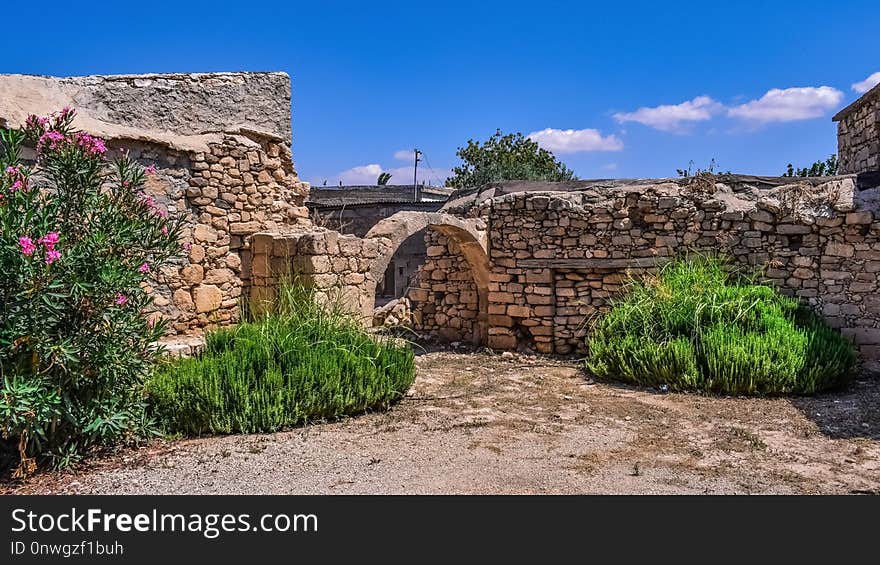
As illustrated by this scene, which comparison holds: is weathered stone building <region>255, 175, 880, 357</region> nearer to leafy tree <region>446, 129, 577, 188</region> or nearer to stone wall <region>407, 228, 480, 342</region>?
stone wall <region>407, 228, 480, 342</region>

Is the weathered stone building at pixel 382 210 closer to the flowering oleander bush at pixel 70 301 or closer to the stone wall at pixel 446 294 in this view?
the stone wall at pixel 446 294

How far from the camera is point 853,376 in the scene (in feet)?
25.8

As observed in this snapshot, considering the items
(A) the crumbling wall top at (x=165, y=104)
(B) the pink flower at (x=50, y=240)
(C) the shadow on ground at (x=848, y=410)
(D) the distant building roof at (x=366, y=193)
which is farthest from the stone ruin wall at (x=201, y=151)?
(D) the distant building roof at (x=366, y=193)

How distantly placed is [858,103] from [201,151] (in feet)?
33.5

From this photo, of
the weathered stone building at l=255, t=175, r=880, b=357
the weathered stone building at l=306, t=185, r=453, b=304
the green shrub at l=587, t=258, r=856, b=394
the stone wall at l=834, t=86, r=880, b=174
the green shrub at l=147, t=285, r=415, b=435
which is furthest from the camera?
the weathered stone building at l=306, t=185, r=453, b=304

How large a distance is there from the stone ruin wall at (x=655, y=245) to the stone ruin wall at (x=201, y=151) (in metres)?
3.63

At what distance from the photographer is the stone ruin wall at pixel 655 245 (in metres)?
8.84

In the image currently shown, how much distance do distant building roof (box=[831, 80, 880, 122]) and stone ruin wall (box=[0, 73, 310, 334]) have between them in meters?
8.75

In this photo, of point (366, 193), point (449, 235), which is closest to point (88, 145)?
point (449, 235)

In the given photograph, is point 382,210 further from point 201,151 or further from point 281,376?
point 281,376

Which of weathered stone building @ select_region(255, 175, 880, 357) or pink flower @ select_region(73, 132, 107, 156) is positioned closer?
pink flower @ select_region(73, 132, 107, 156)

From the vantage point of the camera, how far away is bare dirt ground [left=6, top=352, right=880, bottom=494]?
443 centimetres

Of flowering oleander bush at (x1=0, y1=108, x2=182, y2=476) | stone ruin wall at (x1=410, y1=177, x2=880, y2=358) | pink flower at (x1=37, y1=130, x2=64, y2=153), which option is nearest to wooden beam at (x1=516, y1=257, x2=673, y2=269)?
stone ruin wall at (x1=410, y1=177, x2=880, y2=358)

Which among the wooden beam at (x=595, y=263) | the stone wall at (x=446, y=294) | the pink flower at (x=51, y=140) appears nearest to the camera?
the pink flower at (x=51, y=140)
